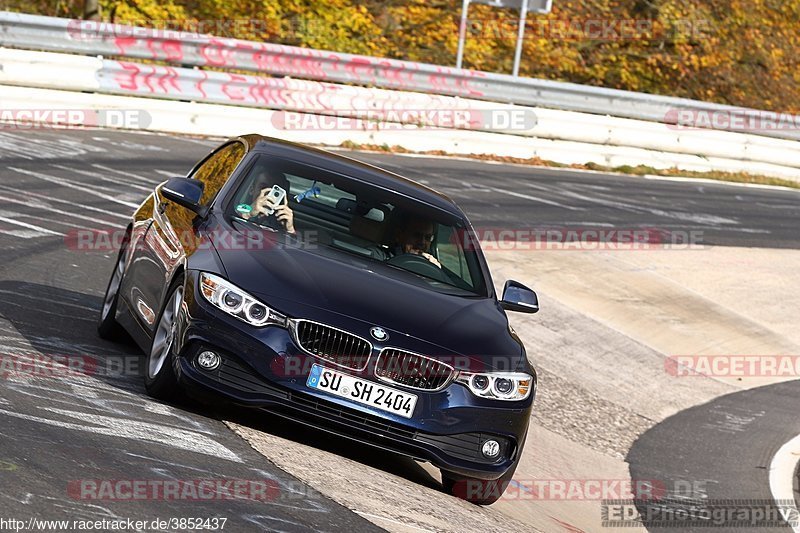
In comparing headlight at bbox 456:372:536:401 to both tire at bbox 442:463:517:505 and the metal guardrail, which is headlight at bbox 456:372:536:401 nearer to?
tire at bbox 442:463:517:505

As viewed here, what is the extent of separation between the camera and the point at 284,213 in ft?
25.9

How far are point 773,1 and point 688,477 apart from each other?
29.4 metres

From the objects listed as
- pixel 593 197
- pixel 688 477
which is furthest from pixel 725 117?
pixel 688 477

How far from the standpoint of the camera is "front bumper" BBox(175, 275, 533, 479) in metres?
6.63

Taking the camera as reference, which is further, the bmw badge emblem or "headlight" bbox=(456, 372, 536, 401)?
"headlight" bbox=(456, 372, 536, 401)

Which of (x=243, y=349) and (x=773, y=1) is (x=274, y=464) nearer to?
(x=243, y=349)

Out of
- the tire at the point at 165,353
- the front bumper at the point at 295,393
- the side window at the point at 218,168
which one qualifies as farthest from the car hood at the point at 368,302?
the side window at the point at 218,168

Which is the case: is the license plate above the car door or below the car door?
below

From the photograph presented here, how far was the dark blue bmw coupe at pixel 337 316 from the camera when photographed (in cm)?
666

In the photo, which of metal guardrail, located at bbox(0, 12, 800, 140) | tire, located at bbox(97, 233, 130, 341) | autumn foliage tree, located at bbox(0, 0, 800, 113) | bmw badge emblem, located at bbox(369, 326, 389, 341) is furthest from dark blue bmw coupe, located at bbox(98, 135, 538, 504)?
autumn foliage tree, located at bbox(0, 0, 800, 113)

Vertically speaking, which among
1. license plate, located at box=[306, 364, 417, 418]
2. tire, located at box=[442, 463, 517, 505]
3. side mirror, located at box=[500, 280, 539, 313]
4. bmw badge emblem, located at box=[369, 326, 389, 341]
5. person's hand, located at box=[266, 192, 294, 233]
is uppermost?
person's hand, located at box=[266, 192, 294, 233]

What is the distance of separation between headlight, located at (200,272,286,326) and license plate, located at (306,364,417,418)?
319 millimetres

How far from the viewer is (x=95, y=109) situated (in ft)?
61.4

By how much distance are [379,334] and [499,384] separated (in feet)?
2.42
